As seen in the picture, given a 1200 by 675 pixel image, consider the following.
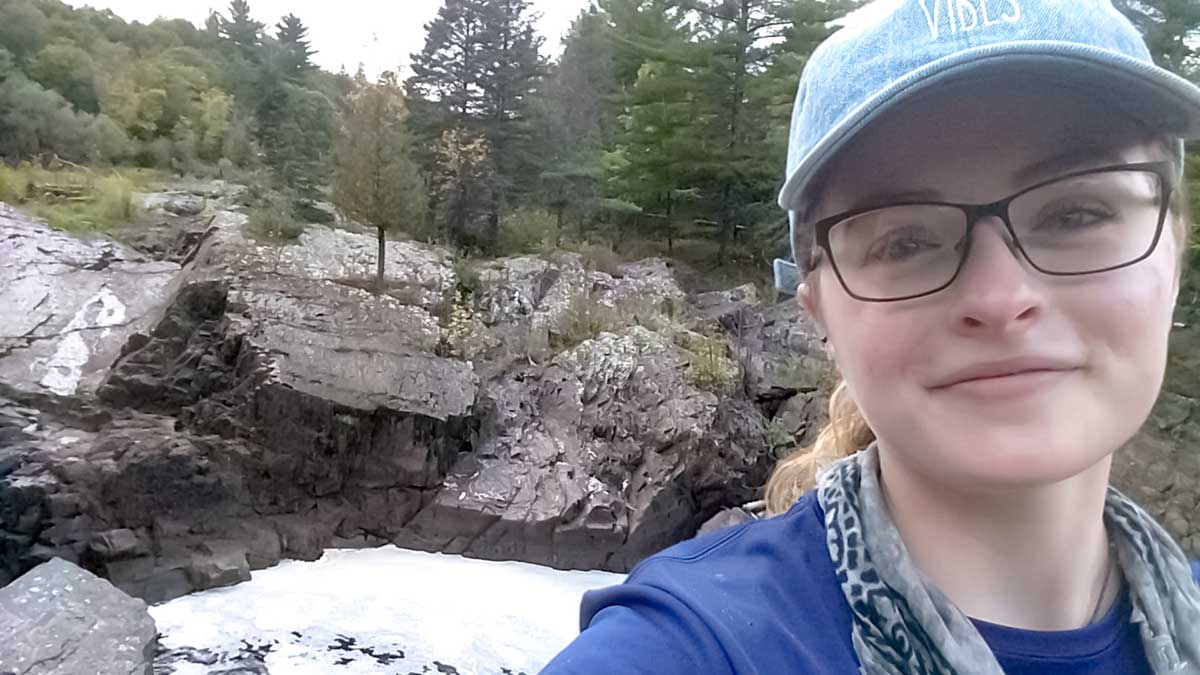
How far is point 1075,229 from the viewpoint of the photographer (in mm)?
364

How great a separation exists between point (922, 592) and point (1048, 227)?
180 mm

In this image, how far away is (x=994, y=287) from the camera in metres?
0.36

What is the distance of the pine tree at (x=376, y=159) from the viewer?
296cm

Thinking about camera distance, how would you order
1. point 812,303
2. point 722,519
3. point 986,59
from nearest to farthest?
1. point 986,59
2. point 812,303
3. point 722,519

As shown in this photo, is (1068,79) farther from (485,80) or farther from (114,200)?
(114,200)

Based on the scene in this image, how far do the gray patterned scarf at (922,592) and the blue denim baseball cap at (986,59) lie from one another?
18 centimetres

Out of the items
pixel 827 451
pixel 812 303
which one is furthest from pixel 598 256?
pixel 812 303

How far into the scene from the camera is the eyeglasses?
362mm

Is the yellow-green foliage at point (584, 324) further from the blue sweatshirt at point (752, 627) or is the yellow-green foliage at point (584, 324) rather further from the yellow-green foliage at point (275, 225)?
the blue sweatshirt at point (752, 627)

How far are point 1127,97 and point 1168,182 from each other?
4 cm

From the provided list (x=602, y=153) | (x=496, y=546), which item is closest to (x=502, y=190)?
(x=602, y=153)

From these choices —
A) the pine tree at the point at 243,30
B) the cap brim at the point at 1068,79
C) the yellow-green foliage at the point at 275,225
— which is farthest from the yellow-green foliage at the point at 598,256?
the cap brim at the point at 1068,79

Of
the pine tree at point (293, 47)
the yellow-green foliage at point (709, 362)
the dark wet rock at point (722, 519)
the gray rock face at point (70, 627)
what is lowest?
the gray rock face at point (70, 627)

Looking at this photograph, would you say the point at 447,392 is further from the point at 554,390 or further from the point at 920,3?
the point at 920,3
